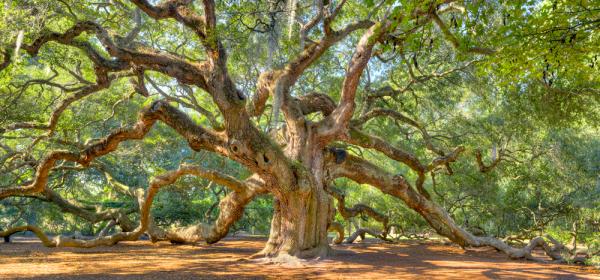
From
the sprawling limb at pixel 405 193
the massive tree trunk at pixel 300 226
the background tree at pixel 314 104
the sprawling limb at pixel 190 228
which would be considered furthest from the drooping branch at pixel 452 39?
the sprawling limb at pixel 190 228

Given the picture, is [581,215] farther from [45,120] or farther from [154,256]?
[45,120]

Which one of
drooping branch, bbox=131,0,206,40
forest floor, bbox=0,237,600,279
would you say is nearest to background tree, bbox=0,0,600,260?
drooping branch, bbox=131,0,206,40

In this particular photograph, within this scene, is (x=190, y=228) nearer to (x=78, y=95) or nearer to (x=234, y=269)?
(x=78, y=95)

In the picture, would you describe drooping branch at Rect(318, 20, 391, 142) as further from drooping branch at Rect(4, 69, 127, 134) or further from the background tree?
drooping branch at Rect(4, 69, 127, 134)

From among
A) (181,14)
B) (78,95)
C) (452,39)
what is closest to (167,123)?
(181,14)

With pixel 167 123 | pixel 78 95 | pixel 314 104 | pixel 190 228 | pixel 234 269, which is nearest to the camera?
pixel 234 269

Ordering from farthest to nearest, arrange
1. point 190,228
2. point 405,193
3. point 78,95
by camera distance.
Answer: point 190,228 → point 405,193 → point 78,95

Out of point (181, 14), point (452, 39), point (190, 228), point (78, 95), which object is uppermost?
point (181, 14)

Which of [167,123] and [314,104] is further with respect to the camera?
[314,104]

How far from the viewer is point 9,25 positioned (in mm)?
6961

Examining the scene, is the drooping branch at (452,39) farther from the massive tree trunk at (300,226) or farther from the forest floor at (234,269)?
the forest floor at (234,269)

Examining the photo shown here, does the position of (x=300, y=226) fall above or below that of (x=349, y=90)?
below

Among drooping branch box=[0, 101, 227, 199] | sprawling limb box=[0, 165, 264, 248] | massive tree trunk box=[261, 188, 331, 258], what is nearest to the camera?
drooping branch box=[0, 101, 227, 199]

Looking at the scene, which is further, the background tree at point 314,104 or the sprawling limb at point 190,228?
the sprawling limb at point 190,228
